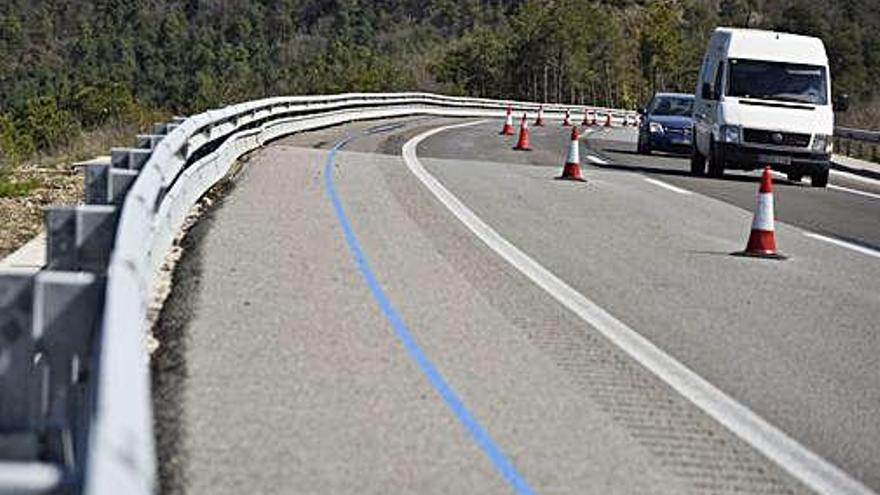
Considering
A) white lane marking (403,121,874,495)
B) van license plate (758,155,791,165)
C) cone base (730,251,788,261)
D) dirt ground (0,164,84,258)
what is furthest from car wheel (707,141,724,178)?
white lane marking (403,121,874,495)

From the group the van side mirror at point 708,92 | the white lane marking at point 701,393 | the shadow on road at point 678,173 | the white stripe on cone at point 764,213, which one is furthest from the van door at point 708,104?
the white lane marking at point 701,393

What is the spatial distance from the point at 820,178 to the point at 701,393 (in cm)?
1900

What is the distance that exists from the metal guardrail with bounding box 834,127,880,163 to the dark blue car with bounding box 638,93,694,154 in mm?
3717

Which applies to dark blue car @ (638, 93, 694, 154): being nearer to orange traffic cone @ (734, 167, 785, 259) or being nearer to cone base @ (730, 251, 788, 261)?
orange traffic cone @ (734, 167, 785, 259)

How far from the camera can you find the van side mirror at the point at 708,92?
25609mm

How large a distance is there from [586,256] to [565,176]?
9712 millimetres

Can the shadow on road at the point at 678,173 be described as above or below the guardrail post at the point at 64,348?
below

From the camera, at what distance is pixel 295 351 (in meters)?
8.49

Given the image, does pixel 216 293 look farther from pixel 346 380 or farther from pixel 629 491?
pixel 629 491

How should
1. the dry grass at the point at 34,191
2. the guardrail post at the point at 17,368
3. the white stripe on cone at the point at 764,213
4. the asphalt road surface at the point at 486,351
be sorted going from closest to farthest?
the guardrail post at the point at 17,368
the asphalt road surface at the point at 486,351
the dry grass at the point at 34,191
the white stripe on cone at the point at 764,213

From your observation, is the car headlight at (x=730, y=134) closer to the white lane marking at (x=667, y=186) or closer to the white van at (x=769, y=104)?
the white van at (x=769, y=104)

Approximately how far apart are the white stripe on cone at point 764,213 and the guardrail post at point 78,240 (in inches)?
356

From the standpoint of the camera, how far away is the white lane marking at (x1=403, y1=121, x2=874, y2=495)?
667cm

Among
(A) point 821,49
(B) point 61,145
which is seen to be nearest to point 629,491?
(A) point 821,49
